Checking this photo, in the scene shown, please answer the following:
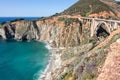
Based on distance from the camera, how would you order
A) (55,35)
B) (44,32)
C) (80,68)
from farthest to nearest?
(44,32)
(55,35)
(80,68)

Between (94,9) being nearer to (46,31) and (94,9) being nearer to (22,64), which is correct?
(46,31)

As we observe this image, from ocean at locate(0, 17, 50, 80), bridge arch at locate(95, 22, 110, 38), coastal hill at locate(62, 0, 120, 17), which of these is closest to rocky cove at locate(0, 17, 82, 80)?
ocean at locate(0, 17, 50, 80)

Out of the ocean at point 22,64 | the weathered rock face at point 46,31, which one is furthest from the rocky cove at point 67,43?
the ocean at point 22,64

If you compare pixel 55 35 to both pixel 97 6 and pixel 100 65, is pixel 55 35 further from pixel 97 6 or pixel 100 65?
pixel 100 65

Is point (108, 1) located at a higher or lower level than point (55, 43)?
higher

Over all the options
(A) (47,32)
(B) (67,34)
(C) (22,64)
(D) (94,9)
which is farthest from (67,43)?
(C) (22,64)

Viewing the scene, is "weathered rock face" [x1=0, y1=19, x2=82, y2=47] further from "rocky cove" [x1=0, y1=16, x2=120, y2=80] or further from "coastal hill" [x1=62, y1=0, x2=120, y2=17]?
"coastal hill" [x1=62, y1=0, x2=120, y2=17]

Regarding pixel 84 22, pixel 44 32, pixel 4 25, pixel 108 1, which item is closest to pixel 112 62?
pixel 84 22

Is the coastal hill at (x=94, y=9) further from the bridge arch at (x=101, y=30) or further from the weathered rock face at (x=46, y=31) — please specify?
the bridge arch at (x=101, y=30)
